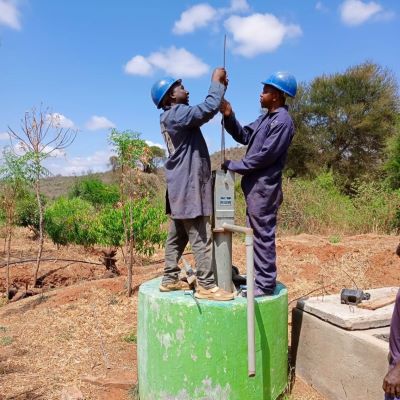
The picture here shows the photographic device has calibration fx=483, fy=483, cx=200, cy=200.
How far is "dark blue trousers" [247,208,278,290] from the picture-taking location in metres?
3.32

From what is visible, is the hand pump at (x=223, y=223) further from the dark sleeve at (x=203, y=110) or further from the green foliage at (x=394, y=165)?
the green foliage at (x=394, y=165)

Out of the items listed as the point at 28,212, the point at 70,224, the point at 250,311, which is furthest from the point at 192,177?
the point at 28,212

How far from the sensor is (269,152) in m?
3.27

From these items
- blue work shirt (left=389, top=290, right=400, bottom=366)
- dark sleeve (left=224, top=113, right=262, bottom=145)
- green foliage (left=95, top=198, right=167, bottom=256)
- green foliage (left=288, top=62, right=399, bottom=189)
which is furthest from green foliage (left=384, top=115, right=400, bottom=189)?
blue work shirt (left=389, top=290, right=400, bottom=366)

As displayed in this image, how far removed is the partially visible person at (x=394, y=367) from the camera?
2344mm

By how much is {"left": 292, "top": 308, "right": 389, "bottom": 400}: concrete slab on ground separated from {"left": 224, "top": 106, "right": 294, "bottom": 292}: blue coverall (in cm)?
57

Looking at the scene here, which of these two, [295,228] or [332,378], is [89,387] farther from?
[295,228]

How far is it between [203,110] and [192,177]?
1.44ft

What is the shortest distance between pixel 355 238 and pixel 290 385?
7.34 metres

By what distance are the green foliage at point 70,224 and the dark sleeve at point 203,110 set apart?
19.8 ft

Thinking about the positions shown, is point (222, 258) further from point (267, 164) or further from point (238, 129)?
point (238, 129)

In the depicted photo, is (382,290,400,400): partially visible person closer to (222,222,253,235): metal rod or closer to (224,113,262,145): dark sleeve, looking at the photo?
(222,222,253,235): metal rod

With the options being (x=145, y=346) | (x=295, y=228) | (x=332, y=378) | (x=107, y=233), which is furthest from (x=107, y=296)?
(x=295, y=228)

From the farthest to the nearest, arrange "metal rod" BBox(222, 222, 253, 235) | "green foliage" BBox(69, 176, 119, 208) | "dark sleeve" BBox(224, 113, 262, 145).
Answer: "green foliage" BBox(69, 176, 119, 208) < "dark sleeve" BBox(224, 113, 262, 145) < "metal rod" BBox(222, 222, 253, 235)
